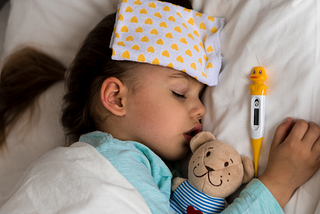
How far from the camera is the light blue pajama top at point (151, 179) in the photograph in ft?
2.55

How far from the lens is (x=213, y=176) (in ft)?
2.64

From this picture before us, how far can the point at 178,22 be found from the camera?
972 mm

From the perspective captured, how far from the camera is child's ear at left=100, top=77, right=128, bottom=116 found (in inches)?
38.4

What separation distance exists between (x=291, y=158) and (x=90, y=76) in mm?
793

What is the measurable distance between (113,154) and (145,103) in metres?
0.23

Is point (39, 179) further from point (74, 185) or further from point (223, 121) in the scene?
point (223, 121)

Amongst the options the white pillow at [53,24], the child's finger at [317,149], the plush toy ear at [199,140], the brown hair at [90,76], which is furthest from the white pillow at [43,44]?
the child's finger at [317,149]

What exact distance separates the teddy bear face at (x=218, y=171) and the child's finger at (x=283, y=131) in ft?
0.43

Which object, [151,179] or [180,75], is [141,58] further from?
[151,179]

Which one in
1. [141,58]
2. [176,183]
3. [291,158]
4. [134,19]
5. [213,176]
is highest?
[134,19]

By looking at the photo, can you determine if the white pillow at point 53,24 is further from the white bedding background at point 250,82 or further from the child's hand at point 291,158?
the child's hand at point 291,158

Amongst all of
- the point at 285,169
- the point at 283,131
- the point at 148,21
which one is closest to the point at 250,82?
the point at 283,131

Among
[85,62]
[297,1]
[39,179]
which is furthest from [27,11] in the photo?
[297,1]

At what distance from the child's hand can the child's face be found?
0.31 m
